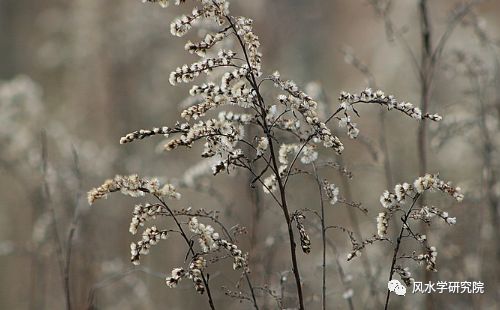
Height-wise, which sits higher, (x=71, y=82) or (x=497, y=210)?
(x=71, y=82)

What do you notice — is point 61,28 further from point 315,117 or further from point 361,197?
point 315,117

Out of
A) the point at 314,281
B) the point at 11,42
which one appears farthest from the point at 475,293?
the point at 11,42

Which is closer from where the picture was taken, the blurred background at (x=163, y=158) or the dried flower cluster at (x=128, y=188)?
the dried flower cluster at (x=128, y=188)

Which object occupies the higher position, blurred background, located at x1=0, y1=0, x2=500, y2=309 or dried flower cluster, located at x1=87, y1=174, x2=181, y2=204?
blurred background, located at x1=0, y1=0, x2=500, y2=309

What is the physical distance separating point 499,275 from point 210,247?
3050mm

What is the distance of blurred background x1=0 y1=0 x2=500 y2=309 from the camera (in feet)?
15.6

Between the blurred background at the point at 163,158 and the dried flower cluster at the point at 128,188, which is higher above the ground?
the blurred background at the point at 163,158

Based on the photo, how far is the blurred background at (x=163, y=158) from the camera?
474 centimetres

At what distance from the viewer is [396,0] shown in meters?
10.4

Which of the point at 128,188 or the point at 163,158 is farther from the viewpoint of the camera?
the point at 163,158

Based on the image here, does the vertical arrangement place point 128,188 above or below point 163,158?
below

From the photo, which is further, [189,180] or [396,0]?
[396,0]

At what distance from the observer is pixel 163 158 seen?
30.4 feet

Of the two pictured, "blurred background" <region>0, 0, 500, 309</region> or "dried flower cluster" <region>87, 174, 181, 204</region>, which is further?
"blurred background" <region>0, 0, 500, 309</region>
